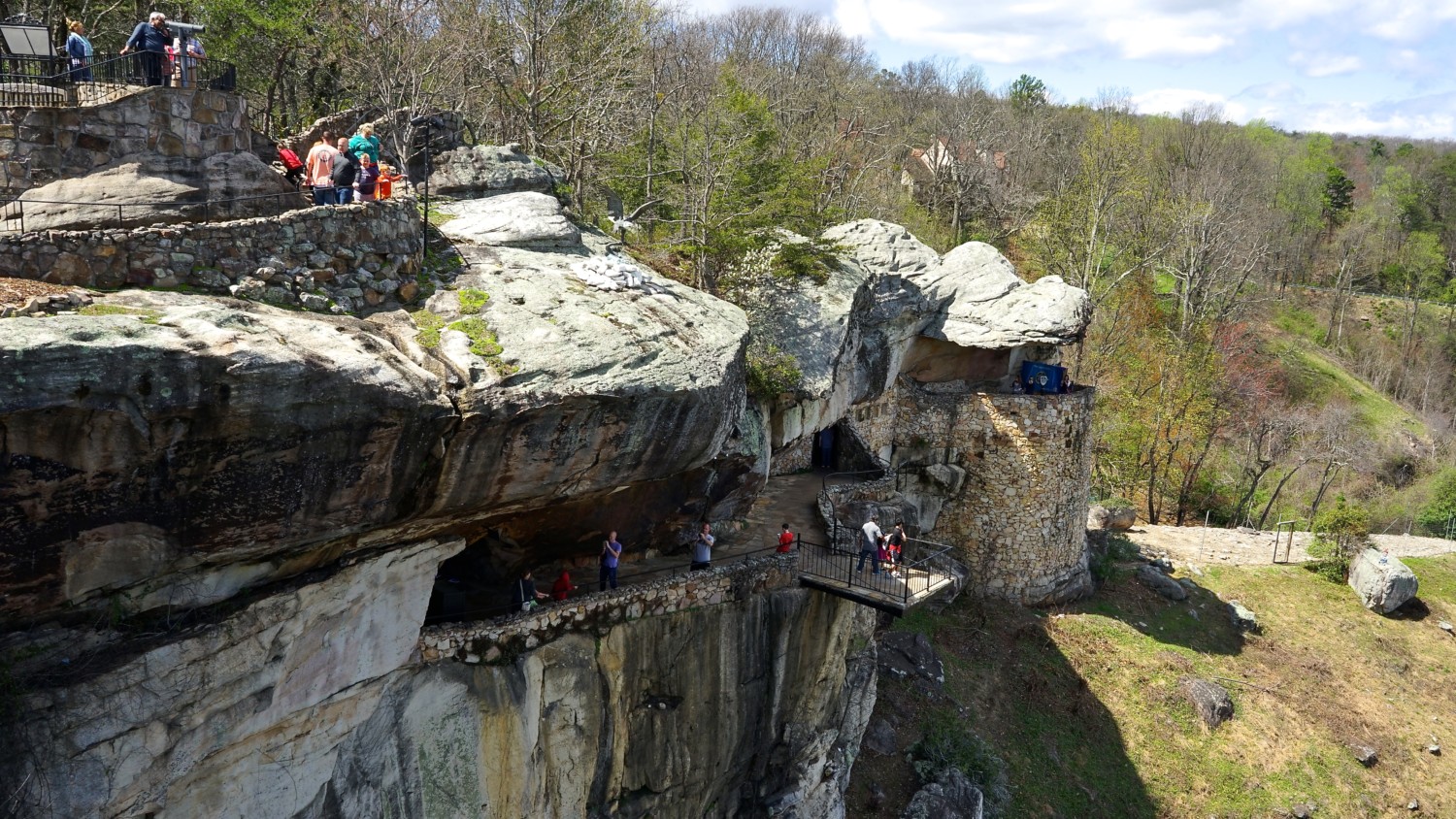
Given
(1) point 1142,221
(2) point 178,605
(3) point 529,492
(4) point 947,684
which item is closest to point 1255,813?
(4) point 947,684

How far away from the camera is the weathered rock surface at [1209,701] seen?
69.5 ft

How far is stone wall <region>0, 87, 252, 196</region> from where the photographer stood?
34.8 feet

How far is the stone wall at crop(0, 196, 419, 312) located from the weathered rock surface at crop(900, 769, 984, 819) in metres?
12.6

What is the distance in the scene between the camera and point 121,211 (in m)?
9.86

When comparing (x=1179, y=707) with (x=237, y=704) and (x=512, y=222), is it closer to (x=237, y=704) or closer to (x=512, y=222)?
(x=512, y=222)

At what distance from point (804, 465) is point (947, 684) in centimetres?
559

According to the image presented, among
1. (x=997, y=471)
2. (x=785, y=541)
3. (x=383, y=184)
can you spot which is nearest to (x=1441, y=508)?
→ (x=997, y=471)

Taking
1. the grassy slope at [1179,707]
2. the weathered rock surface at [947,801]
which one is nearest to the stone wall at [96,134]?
the grassy slope at [1179,707]

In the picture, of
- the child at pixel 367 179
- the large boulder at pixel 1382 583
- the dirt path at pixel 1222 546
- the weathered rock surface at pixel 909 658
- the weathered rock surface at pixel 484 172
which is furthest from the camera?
the dirt path at pixel 1222 546

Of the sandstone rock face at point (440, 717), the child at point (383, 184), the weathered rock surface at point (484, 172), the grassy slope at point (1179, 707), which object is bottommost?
the grassy slope at point (1179, 707)

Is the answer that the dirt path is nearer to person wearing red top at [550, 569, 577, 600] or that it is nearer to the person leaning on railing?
person wearing red top at [550, 569, 577, 600]

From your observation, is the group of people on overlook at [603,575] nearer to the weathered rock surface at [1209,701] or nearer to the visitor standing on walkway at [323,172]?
the visitor standing on walkway at [323,172]

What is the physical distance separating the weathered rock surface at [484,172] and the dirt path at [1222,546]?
21.9 m

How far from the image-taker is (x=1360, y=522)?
2852 centimetres
